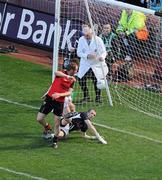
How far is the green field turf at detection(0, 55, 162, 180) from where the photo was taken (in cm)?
1327

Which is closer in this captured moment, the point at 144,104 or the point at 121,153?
the point at 121,153

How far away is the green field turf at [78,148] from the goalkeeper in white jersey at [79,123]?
0.61 feet

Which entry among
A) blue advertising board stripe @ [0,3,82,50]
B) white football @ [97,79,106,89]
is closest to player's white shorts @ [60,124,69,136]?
white football @ [97,79,106,89]

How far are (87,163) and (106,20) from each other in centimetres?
724

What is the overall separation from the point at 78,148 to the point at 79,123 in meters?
0.78

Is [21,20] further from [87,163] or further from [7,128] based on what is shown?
[87,163]

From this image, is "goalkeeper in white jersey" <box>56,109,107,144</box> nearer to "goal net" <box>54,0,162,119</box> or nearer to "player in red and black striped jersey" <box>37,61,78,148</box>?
"player in red and black striped jersey" <box>37,61,78,148</box>

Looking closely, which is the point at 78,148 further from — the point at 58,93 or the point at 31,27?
the point at 31,27

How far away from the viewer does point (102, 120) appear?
17.3 meters

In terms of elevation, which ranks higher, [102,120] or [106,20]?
[106,20]

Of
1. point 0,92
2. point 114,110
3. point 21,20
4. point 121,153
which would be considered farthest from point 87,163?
point 21,20

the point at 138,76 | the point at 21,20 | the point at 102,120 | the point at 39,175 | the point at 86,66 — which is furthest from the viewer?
the point at 21,20

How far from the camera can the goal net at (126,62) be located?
19.2m

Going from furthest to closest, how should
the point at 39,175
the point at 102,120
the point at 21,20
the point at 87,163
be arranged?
the point at 21,20 < the point at 102,120 < the point at 87,163 < the point at 39,175
